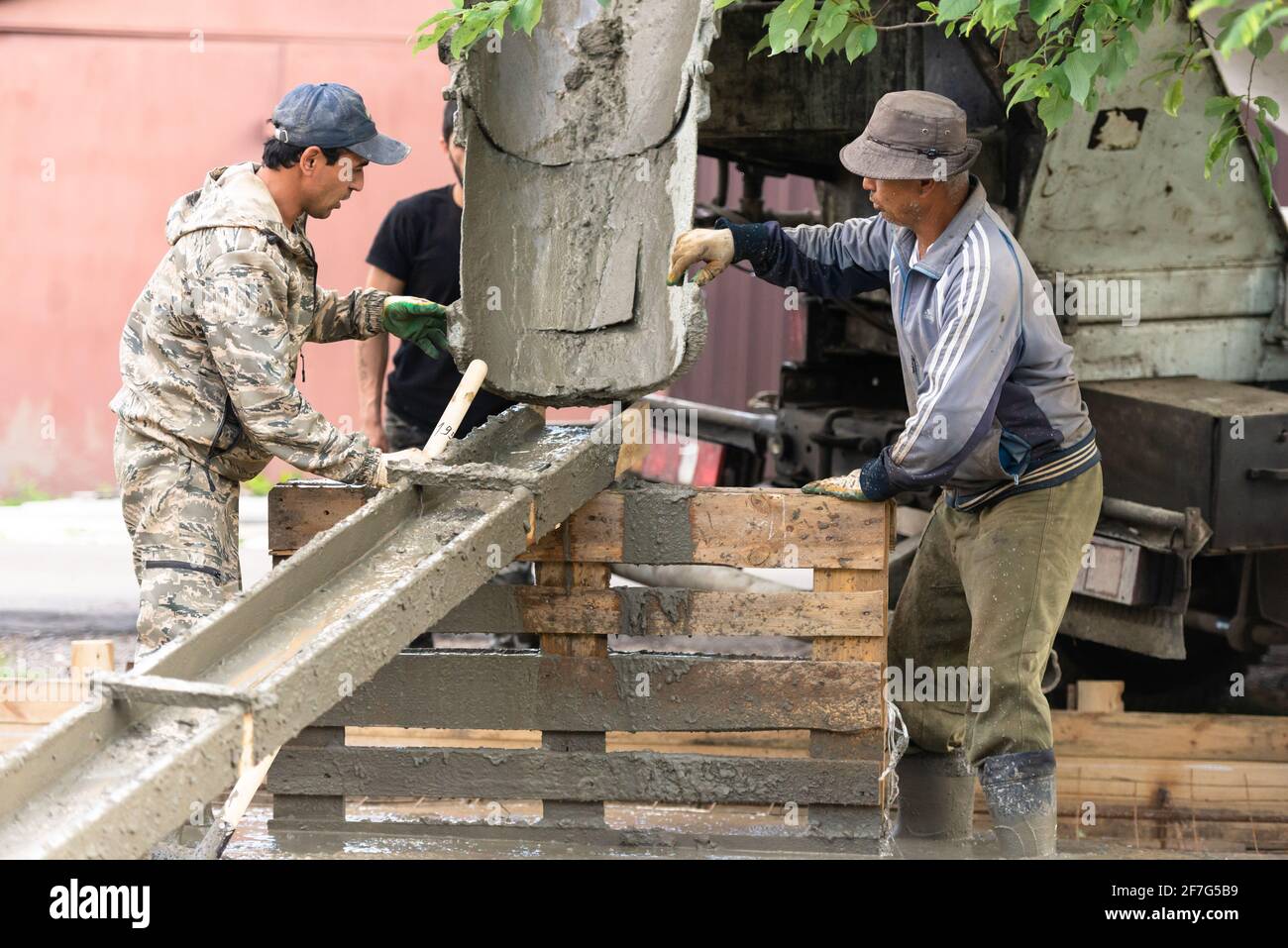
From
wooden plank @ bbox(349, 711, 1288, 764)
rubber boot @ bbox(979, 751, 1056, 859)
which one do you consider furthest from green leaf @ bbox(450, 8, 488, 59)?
wooden plank @ bbox(349, 711, 1288, 764)

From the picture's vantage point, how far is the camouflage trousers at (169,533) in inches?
155

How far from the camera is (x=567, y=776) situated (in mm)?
4254

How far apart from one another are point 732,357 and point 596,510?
716 cm

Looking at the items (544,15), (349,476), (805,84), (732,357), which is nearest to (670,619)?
(349,476)

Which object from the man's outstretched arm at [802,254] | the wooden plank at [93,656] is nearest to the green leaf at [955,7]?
the man's outstretched arm at [802,254]

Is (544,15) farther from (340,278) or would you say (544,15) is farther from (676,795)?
(340,278)

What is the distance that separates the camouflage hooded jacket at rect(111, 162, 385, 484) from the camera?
388cm

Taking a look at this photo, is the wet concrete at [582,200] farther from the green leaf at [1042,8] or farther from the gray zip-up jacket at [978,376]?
the green leaf at [1042,8]

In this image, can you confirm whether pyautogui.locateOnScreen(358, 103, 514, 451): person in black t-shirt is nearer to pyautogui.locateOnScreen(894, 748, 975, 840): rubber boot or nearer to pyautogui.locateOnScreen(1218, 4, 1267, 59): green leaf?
pyautogui.locateOnScreen(894, 748, 975, 840): rubber boot

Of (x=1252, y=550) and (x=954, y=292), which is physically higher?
(x=954, y=292)

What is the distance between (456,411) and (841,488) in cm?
103

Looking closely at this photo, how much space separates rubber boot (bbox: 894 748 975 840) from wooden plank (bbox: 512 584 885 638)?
1.91ft

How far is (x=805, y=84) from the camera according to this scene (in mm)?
6047

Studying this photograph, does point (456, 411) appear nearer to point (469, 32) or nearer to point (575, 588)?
point (575, 588)
